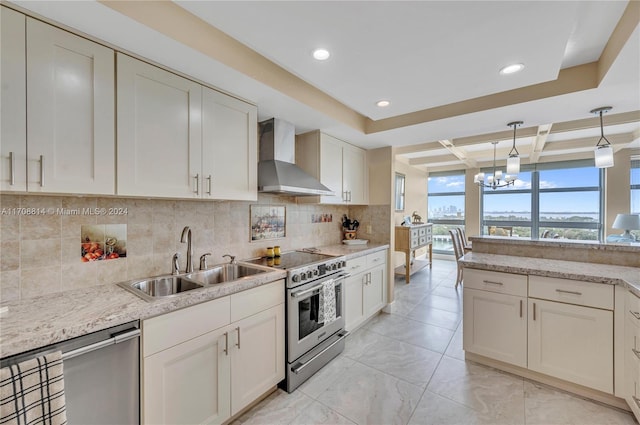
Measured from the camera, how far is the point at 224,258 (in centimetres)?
233

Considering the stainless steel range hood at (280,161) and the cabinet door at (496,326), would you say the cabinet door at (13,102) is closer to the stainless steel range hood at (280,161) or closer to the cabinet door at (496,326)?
the stainless steel range hood at (280,161)

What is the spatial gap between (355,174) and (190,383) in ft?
9.24

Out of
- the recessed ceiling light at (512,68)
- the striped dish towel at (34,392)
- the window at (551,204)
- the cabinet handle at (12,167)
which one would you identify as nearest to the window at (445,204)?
the window at (551,204)

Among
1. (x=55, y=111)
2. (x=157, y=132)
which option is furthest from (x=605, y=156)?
(x=55, y=111)

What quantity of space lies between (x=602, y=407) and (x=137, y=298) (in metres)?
3.24

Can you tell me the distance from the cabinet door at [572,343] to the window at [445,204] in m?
5.17

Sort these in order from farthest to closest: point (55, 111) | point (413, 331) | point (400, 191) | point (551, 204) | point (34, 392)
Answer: point (551, 204) → point (400, 191) → point (413, 331) → point (55, 111) → point (34, 392)

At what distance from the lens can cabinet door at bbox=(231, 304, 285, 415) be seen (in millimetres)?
1714

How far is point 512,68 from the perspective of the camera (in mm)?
1771

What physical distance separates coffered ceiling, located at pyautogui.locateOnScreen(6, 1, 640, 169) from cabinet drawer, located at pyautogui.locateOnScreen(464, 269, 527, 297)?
1459mm

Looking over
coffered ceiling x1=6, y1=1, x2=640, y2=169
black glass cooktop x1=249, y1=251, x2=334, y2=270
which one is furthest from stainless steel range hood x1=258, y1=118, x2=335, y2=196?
black glass cooktop x1=249, y1=251, x2=334, y2=270

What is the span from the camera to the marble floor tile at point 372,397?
1824mm

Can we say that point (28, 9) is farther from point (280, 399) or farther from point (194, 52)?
point (280, 399)

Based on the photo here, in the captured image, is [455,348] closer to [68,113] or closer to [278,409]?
[278,409]
